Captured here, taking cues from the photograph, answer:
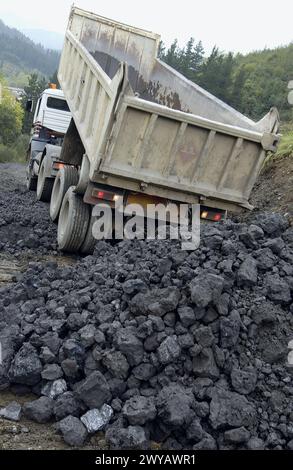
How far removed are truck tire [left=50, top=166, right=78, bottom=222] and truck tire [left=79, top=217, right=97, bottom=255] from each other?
1.18 metres

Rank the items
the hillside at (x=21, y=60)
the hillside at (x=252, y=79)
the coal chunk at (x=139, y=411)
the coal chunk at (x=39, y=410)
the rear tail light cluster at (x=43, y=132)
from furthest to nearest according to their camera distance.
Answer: the hillside at (x=21, y=60)
the hillside at (x=252, y=79)
the rear tail light cluster at (x=43, y=132)
the coal chunk at (x=39, y=410)
the coal chunk at (x=139, y=411)

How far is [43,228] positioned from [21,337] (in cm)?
406

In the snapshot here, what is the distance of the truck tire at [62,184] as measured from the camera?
26.1 feet

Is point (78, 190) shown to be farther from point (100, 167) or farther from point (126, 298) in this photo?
point (126, 298)

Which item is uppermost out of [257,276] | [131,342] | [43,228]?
[257,276]

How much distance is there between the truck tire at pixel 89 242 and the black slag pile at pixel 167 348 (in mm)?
1832

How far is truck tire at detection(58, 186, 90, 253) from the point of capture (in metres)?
6.95

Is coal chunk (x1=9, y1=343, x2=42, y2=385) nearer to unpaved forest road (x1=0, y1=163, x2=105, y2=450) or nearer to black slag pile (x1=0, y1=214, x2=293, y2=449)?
black slag pile (x1=0, y1=214, x2=293, y2=449)

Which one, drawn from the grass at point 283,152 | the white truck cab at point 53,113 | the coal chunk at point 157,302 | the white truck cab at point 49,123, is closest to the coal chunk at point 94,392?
the coal chunk at point 157,302

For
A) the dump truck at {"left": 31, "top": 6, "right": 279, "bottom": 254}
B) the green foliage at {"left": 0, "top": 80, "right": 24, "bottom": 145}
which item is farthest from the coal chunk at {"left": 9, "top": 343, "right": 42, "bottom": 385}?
the green foliage at {"left": 0, "top": 80, "right": 24, "bottom": 145}

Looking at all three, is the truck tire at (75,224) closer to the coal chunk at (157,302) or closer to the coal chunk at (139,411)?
the coal chunk at (157,302)

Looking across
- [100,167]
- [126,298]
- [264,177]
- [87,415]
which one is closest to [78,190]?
[100,167]

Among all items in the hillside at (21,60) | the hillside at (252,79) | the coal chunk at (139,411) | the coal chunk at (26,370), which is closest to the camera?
the coal chunk at (139,411)
